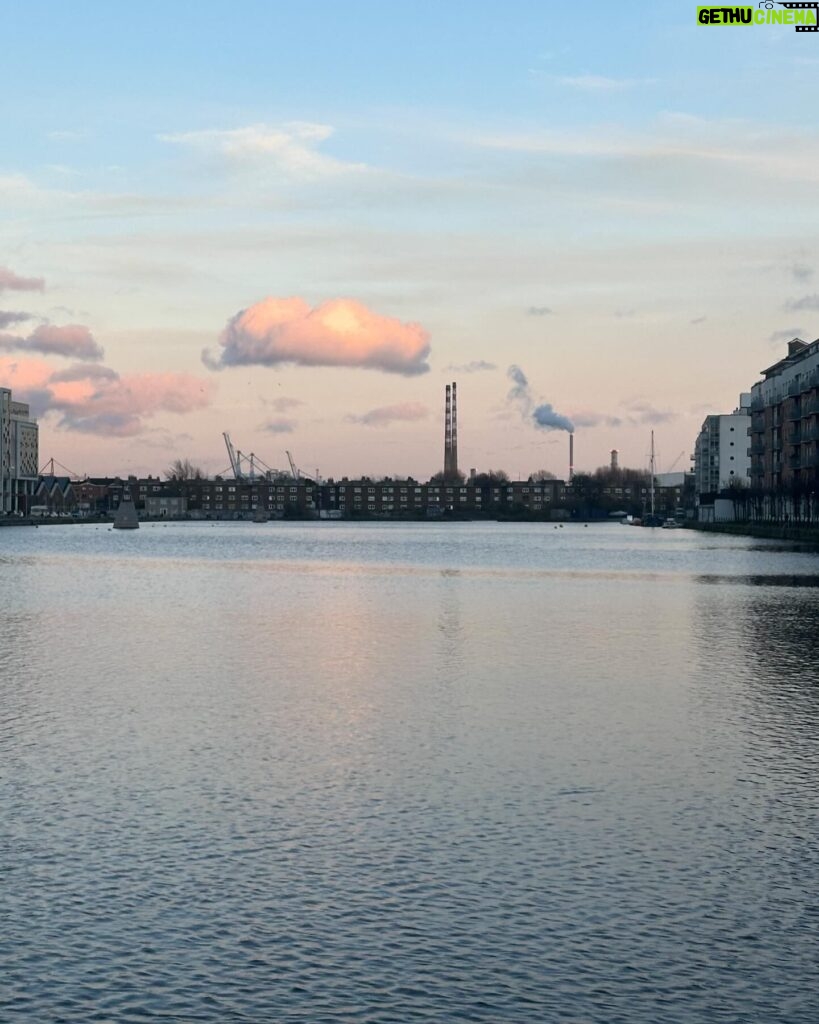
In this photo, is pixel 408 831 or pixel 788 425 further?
pixel 788 425

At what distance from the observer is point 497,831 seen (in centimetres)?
1554

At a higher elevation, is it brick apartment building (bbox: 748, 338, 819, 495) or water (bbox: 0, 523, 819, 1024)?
brick apartment building (bbox: 748, 338, 819, 495)

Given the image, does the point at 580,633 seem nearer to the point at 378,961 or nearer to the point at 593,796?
the point at 593,796

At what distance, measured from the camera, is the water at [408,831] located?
1078 centimetres

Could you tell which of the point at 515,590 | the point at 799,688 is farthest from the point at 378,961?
the point at 515,590

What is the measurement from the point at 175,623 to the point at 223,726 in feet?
67.6

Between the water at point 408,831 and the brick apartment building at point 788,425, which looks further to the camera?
the brick apartment building at point 788,425

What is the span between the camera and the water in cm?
1078

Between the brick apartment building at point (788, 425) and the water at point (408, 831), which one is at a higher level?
the brick apartment building at point (788, 425)

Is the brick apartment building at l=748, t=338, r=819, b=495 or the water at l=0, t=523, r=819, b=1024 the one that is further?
the brick apartment building at l=748, t=338, r=819, b=495

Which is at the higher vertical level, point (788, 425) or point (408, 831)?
point (788, 425)

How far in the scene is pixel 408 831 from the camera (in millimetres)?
15555

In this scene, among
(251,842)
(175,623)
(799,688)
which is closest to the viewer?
(251,842)

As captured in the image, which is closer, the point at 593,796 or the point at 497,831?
the point at 497,831
